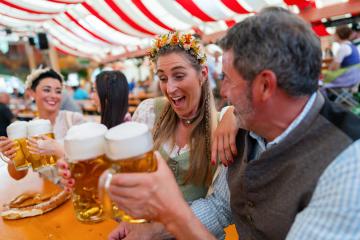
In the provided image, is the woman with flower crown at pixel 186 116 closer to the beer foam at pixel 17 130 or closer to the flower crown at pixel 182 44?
the flower crown at pixel 182 44

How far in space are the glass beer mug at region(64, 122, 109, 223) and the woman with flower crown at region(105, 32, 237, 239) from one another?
0.48 metres

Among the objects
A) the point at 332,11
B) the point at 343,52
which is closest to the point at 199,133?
the point at 343,52

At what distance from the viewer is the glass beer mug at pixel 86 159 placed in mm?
706

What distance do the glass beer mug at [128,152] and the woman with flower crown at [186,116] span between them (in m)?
0.61

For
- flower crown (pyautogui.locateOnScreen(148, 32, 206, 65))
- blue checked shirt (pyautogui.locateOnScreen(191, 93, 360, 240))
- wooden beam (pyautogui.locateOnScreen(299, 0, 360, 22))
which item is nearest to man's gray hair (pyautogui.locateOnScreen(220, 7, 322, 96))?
blue checked shirt (pyautogui.locateOnScreen(191, 93, 360, 240))

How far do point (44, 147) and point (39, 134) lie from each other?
0.22 feet

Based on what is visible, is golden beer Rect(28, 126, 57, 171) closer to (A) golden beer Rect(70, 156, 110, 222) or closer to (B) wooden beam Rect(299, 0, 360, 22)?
(A) golden beer Rect(70, 156, 110, 222)

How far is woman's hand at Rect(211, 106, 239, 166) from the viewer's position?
979mm

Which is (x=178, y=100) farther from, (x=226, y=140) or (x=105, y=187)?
(x=105, y=187)

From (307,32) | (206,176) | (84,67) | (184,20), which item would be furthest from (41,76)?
(84,67)

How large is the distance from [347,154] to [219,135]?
1.53ft

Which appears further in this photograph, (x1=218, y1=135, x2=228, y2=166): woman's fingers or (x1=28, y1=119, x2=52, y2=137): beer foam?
(x1=28, y1=119, x2=52, y2=137): beer foam

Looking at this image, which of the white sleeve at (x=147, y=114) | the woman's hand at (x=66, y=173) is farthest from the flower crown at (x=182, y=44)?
the woman's hand at (x=66, y=173)

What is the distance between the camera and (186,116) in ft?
4.56
